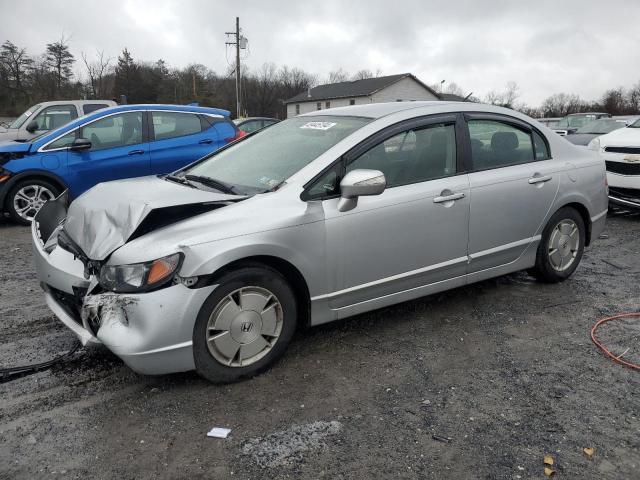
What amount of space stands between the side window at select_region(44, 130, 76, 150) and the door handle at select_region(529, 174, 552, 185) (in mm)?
6278

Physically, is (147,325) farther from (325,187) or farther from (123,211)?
(325,187)

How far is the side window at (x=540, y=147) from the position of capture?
15.1 feet

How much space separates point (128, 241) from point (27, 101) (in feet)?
164

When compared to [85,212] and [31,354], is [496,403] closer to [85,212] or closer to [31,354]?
[85,212]

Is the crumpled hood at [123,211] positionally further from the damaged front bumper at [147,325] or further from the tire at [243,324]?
the tire at [243,324]

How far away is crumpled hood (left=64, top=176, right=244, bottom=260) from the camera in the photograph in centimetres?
304

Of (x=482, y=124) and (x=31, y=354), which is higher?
(x=482, y=124)

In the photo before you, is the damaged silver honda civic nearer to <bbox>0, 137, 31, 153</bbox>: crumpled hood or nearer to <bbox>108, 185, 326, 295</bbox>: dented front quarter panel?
<bbox>108, 185, 326, 295</bbox>: dented front quarter panel

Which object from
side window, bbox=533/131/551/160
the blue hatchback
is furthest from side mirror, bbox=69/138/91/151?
side window, bbox=533/131/551/160

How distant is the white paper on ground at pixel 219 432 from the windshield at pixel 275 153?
4.79ft

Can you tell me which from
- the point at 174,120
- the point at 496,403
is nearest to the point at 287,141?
the point at 496,403

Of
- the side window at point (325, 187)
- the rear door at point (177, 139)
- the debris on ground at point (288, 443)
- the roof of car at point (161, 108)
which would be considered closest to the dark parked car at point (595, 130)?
the roof of car at point (161, 108)

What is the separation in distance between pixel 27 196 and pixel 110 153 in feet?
4.54

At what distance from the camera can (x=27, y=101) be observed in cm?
4531
